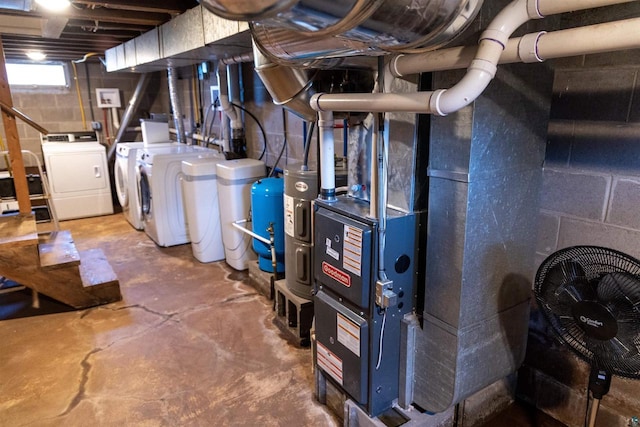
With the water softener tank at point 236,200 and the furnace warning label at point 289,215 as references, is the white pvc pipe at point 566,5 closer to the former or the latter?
the furnace warning label at point 289,215

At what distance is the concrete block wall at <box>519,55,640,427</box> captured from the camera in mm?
1529

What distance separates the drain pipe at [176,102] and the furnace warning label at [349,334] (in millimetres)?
3986

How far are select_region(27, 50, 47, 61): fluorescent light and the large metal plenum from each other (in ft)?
18.3

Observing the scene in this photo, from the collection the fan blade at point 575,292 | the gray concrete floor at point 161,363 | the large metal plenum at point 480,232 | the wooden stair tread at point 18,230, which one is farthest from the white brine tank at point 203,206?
the fan blade at point 575,292

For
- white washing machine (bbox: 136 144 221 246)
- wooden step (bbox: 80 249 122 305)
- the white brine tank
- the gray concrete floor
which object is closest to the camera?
the gray concrete floor

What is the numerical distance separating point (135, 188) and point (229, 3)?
4142 mm

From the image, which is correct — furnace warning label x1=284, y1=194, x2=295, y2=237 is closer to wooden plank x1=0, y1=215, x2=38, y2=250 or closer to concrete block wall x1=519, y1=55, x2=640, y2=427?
concrete block wall x1=519, y1=55, x2=640, y2=427

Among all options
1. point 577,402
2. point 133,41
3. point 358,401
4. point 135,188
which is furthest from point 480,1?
point 135,188

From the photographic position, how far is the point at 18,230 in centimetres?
299

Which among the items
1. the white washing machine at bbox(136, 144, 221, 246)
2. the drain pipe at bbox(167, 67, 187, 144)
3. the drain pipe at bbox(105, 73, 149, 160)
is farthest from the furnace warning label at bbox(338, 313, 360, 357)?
the drain pipe at bbox(105, 73, 149, 160)

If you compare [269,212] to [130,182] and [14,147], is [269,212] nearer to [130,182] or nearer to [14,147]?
[14,147]

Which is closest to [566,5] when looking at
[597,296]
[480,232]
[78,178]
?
[480,232]

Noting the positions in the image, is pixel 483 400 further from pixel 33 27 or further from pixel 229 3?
pixel 33 27

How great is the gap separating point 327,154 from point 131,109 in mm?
5106
